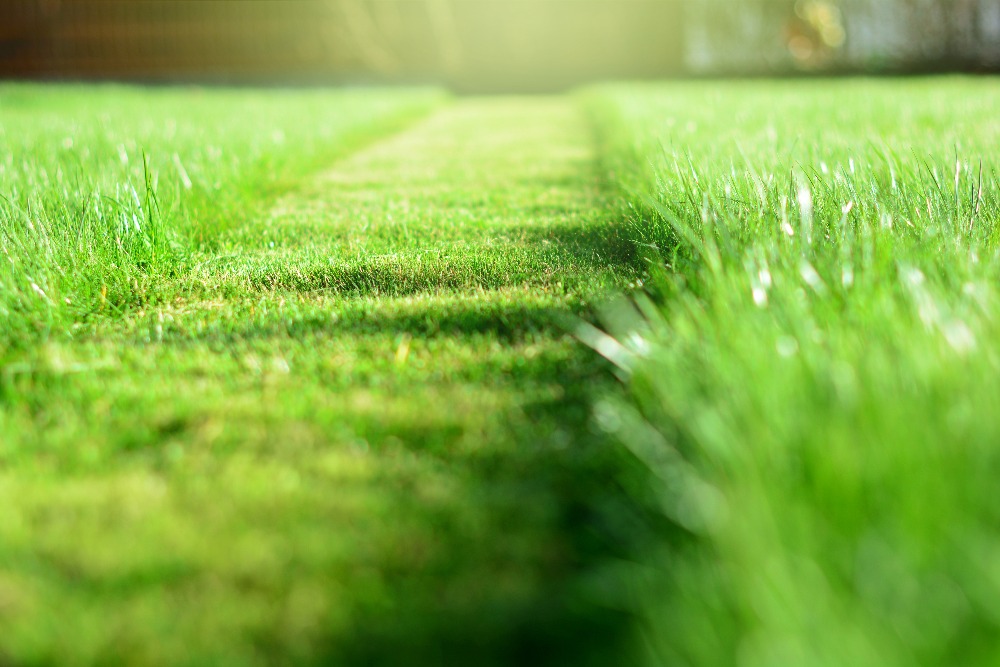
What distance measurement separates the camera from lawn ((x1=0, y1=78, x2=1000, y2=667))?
3.39 ft

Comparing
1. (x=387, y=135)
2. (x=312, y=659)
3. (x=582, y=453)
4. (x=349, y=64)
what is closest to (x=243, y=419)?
(x=582, y=453)

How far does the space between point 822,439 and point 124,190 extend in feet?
8.04

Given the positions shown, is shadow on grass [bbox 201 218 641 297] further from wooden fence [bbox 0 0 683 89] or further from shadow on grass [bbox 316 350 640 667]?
wooden fence [bbox 0 0 683 89]

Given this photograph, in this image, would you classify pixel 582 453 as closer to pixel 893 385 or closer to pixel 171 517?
pixel 893 385

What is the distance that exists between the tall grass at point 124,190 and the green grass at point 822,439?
1337mm

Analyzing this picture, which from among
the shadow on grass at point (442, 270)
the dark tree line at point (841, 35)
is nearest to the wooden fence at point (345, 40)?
the dark tree line at point (841, 35)

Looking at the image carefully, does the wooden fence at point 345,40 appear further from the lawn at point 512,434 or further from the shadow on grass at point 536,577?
the shadow on grass at point 536,577

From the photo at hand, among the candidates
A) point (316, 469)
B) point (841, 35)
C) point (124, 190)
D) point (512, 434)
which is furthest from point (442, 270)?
point (841, 35)

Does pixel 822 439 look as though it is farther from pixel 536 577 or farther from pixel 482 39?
pixel 482 39

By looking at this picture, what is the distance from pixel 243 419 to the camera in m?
1.69

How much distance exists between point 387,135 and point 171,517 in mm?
6419

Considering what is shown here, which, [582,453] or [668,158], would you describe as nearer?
[582,453]

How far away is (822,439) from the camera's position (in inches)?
47.0

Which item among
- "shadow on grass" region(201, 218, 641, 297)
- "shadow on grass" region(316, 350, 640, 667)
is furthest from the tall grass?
"shadow on grass" region(316, 350, 640, 667)
